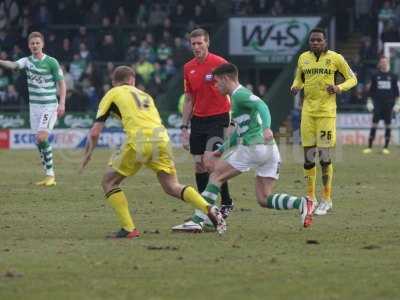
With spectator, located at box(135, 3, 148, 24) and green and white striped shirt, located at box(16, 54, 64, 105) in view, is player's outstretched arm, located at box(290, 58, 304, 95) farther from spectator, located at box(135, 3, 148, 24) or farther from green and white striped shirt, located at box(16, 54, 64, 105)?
spectator, located at box(135, 3, 148, 24)

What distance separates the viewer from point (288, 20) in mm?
38125

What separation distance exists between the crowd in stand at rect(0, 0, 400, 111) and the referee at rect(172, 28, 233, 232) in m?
21.1

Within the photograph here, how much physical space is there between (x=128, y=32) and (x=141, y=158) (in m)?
27.5

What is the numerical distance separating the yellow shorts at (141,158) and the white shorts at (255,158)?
730 mm

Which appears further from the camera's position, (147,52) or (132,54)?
(132,54)

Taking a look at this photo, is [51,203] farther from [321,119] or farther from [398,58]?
[398,58]

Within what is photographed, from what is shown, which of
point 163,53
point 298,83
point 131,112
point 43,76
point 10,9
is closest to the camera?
point 131,112

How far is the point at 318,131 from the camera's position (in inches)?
622

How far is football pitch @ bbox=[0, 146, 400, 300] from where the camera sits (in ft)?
31.2

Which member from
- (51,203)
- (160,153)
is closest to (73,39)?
(51,203)

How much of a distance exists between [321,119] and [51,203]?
4.18 m

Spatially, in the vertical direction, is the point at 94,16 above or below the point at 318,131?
below

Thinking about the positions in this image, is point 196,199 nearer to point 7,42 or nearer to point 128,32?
point 128,32


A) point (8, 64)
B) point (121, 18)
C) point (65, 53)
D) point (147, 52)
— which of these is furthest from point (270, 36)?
point (8, 64)
